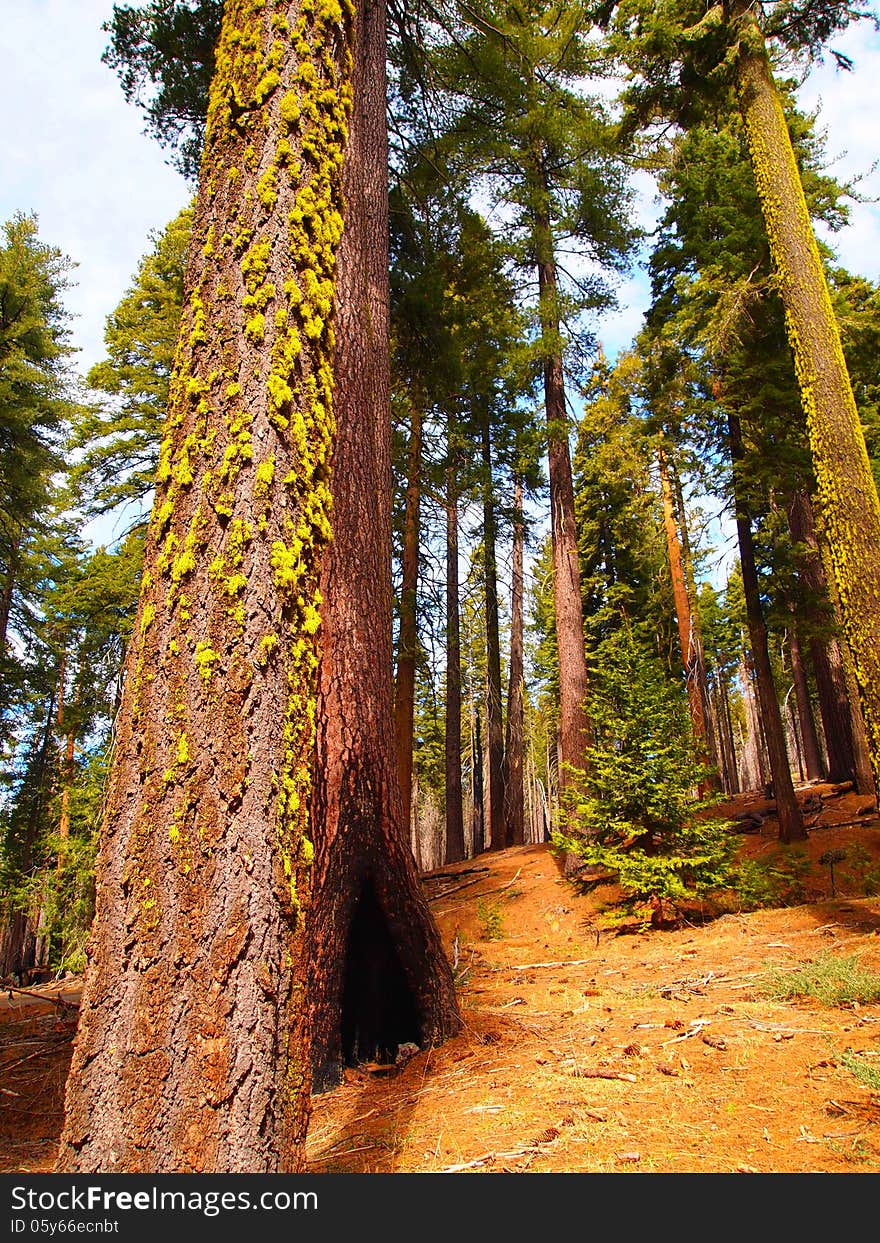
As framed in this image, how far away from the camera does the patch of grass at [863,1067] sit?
9.78 feet

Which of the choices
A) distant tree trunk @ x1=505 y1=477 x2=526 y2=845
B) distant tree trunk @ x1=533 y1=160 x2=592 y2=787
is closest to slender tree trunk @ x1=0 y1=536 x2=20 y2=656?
distant tree trunk @ x1=505 y1=477 x2=526 y2=845

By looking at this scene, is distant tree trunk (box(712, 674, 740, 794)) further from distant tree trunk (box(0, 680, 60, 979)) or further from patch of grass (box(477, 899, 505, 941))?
distant tree trunk (box(0, 680, 60, 979))

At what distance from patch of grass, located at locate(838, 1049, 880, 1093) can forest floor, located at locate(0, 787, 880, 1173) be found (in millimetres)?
18

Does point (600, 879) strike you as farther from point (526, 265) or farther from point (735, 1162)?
point (526, 265)

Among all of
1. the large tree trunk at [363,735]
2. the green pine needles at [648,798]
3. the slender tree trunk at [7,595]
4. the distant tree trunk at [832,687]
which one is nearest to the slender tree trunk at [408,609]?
the green pine needles at [648,798]

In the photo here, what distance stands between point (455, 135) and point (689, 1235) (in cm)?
983

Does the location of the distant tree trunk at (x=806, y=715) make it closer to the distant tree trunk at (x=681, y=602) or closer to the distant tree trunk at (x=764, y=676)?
the distant tree trunk at (x=681, y=602)

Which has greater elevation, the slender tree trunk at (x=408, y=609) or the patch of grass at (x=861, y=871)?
the slender tree trunk at (x=408, y=609)

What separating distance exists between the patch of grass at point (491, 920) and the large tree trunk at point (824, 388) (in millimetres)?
5669

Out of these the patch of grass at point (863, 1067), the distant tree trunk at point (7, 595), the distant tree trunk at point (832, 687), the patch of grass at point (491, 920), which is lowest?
the patch of grass at point (491, 920)

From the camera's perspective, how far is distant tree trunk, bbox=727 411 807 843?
12.0 m

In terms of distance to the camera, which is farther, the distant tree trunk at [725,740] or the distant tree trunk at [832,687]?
the distant tree trunk at [725,740]

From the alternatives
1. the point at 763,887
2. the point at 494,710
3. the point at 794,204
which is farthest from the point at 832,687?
the point at 794,204

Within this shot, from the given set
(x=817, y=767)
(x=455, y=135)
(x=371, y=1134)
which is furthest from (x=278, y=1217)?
(x=817, y=767)
